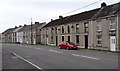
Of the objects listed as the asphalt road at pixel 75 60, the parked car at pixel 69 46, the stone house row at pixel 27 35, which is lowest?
the asphalt road at pixel 75 60


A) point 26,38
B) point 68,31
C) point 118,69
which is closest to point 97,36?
point 68,31

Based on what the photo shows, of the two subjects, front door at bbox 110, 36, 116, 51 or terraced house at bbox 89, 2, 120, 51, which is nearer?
terraced house at bbox 89, 2, 120, 51

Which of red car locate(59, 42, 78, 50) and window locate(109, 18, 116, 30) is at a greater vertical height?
window locate(109, 18, 116, 30)

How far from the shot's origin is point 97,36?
35438 millimetres

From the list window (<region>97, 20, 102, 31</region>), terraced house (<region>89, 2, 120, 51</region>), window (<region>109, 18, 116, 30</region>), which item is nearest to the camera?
terraced house (<region>89, 2, 120, 51</region>)

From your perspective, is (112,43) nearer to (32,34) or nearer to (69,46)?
(69,46)

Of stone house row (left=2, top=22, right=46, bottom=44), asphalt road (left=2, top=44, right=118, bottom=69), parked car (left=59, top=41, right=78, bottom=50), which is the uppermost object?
stone house row (left=2, top=22, right=46, bottom=44)

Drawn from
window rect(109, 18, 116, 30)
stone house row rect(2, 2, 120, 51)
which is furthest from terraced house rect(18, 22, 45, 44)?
window rect(109, 18, 116, 30)

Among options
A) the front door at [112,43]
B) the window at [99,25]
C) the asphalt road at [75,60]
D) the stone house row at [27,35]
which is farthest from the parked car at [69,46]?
the stone house row at [27,35]

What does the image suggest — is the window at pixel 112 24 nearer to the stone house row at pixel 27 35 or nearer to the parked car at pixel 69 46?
the parked car at pixel 69 46

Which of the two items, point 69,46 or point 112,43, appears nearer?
point 112,43

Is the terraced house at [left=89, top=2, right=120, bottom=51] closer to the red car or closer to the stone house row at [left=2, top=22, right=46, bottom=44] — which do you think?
the red car

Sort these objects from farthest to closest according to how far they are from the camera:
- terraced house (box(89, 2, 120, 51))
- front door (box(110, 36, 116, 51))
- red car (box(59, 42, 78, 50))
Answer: red car (box(59, 42, 78, 50))
front door (box(110, 36, 116, 51))
terraced house (box(89, 2, 120, 51))

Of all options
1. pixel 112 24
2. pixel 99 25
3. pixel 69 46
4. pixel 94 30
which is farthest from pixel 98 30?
pixel 69 46
